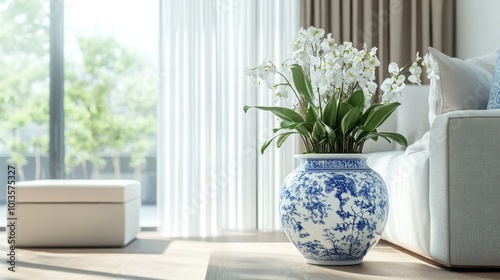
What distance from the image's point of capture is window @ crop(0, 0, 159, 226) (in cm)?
499

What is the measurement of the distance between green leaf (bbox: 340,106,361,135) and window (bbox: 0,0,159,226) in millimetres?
2548

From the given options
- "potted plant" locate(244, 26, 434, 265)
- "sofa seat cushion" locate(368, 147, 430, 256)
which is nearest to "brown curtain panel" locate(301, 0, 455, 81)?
"sofa seat cushion" locate(368, 147, 430, 256)

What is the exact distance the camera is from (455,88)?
300 cm

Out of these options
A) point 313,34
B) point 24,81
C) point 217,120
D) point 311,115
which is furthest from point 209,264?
point 24,81

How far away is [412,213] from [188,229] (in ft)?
6.42

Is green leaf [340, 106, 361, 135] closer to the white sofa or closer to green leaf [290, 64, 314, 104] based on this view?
green leaf [290, 64, 314, 104]

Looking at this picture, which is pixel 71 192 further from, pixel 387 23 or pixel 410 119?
pixel 387 23

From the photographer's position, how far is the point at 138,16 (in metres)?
5.07

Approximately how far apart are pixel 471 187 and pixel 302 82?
2.20 ft

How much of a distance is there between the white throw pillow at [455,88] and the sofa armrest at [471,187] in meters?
0.42

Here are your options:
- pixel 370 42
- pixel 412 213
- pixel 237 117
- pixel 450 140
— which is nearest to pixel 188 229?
pixel 237 117

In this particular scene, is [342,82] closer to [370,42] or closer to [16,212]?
[16,212]

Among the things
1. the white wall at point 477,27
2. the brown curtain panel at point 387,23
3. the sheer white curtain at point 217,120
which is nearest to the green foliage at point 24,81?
the sheer white curtain at point 217,120

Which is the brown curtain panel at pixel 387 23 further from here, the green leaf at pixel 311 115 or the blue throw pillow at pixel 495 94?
the green leaf at pixel 311 115
